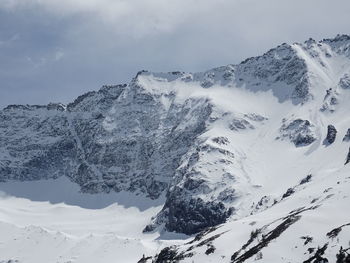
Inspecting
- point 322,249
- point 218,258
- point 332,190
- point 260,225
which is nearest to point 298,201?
point 332,190

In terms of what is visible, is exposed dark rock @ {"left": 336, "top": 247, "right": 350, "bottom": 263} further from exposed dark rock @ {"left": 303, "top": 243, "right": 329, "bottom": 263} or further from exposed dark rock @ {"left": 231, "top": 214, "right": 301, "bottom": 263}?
exposed dark rock @ {"left": 231, "top": 214, "right": 301, "bottom": 263}

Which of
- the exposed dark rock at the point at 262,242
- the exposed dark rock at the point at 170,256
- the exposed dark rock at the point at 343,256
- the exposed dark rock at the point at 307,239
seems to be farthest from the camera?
the exposed dark rock at the point at 170,256

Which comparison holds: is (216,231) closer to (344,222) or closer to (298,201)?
(298,201)

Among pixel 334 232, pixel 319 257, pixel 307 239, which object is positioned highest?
pixel 307 239

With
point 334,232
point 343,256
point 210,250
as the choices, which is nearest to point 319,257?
point 343,256

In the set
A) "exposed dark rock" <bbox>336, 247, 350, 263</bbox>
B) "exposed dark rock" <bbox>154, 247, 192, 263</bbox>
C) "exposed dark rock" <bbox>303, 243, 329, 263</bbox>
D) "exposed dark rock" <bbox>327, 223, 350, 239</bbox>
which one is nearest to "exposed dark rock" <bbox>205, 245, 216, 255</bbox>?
"exposed dark rock" <bbox>154, 247, 192, 263</bbox>

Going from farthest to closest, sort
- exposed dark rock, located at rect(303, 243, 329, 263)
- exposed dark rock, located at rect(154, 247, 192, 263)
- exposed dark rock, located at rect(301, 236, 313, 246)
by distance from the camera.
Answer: exposed dark rock, located at rect(154, 247, 192, 263) < exposed dark rock, located at rect(301, 236, 313, 246) < exposed dark rock, located at rect(303, 243, 329, 263)

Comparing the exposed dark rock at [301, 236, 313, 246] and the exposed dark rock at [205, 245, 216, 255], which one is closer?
the exposed dark rock at [301, 236, 313, 246]

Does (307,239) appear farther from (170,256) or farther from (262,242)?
(170,256)

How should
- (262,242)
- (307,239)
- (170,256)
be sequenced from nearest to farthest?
(307,239)
(262,242)
(170,256)

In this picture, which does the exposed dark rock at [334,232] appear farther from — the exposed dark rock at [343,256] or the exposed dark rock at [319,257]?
the exposed dark rock at [343,256]

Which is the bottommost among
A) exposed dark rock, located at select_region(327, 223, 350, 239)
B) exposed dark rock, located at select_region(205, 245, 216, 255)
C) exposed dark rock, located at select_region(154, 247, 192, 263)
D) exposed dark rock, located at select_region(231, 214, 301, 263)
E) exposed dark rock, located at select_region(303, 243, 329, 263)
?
exposed dark rock, located at select_region(303, 243, 329, 263)

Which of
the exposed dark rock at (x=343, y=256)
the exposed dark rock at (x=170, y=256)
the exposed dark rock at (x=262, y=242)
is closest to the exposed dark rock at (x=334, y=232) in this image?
the exposed dark rock at (x=343, y=256)

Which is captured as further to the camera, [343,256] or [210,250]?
[210,250]
